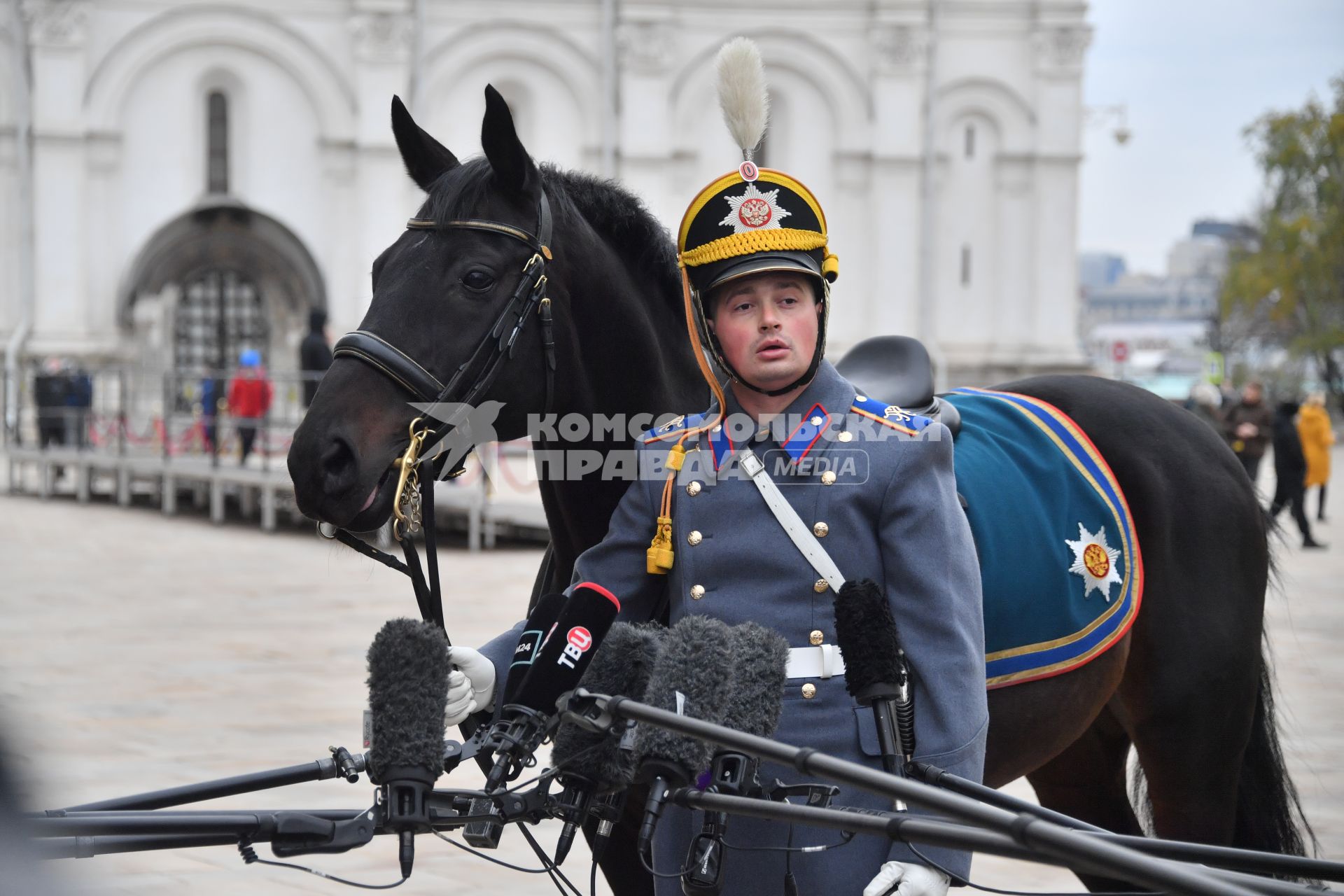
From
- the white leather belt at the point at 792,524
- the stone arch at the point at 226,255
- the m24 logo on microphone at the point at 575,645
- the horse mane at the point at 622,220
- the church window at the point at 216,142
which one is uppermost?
the church window at the point at 216,142

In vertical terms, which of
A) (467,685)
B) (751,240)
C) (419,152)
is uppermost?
(419,152)

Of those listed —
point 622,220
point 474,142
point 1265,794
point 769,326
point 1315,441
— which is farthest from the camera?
point 474,142

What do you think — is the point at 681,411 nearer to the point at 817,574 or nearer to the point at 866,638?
the point at 817,574

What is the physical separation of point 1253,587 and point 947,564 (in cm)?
170

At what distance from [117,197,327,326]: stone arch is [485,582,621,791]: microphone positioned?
30.7m

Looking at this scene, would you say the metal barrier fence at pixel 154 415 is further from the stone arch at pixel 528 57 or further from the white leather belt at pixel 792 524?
the stone arch at pixel 528 57

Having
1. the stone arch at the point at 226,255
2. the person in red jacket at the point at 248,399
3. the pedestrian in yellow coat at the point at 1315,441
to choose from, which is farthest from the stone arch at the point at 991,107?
the person in red jacket at the point at 248,399

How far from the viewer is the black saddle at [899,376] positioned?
3.54m

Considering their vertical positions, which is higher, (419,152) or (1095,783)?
(419,152)

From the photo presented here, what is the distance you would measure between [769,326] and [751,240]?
6.2 inches

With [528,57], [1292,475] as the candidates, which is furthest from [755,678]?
[528,57]

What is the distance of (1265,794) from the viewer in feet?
13.3

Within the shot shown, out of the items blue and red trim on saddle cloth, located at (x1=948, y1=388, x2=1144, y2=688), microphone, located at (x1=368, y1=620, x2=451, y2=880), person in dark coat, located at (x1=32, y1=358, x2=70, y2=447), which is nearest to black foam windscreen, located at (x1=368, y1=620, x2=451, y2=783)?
microphone, located at (x1=368, y1=620, x2=451, y2=880)

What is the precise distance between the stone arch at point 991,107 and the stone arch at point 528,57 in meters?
8.45
